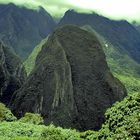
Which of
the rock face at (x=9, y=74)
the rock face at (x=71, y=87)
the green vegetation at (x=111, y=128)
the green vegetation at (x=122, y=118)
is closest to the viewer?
the green vegetation at (x=111, y=128)

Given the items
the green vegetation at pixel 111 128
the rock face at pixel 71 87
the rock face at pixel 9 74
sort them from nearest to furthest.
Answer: the green vegetation at pixel 111 128
the rock face at pixel 71 87
the rock face at pixel 9 74

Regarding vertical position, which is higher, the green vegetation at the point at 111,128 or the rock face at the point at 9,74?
the green vegetation at the point at 111,128

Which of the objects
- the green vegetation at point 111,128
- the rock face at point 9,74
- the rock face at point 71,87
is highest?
the green vegetation at point 111,128

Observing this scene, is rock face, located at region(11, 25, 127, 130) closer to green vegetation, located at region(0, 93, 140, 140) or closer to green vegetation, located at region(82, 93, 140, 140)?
green vegetation, located at region(0, 93, 140, 140)

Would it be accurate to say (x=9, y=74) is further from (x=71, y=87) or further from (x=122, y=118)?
(x=122, y=118)

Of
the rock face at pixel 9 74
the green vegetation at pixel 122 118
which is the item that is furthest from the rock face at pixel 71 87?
the green vegetation at pixel 122 118

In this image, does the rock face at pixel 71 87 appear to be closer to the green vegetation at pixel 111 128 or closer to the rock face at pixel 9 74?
the rock face at pixel 9 74

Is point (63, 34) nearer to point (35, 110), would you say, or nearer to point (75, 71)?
point (75, 71)
